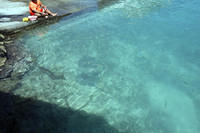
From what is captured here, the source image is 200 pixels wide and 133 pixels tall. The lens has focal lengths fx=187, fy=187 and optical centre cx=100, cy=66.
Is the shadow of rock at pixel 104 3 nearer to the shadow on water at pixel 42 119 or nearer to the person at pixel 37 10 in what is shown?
the person at pixel 37 10

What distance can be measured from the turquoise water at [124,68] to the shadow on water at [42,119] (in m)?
0.21

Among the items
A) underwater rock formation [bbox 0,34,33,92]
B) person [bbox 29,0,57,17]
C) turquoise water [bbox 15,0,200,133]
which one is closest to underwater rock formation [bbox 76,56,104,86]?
turquoise water [bbox 15,0,200,133]

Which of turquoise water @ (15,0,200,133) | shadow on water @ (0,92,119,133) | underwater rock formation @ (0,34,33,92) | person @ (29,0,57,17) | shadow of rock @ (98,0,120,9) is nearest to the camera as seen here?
shadow on water @ (0,92,119,133)

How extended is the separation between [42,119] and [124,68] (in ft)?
10.7

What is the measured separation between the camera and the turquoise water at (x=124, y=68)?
5051 millimetres

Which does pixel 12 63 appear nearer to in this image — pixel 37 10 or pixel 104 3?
pixel 37 10

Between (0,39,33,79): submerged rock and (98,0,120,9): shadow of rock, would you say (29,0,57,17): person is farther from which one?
(98,0,120,9): shadow of rock

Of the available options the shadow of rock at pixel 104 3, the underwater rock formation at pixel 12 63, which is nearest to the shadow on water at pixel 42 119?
the underwater rock formation at pixel 12 63

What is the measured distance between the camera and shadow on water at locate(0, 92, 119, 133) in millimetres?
4543

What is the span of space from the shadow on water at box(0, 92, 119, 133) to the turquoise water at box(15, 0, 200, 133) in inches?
8.2

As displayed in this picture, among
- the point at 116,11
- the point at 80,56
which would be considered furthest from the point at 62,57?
the point at 116,11

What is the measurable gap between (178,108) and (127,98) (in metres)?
1.43

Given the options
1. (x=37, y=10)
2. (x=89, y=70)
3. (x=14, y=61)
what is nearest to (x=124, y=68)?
(x=89, y=70)

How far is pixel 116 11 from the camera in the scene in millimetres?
10414
